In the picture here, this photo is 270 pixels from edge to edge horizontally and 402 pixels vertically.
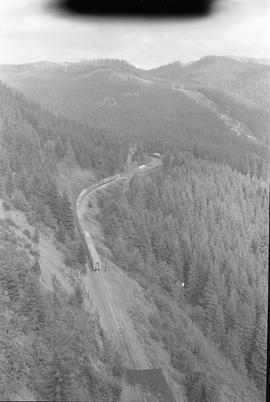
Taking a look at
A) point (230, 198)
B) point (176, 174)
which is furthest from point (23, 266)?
point (230, 198)

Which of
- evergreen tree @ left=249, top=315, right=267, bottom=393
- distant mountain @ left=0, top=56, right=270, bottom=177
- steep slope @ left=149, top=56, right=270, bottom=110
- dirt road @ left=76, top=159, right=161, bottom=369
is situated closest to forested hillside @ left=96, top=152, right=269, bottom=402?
evergreen tree @ left=249, top=315, right=267, bottom=393

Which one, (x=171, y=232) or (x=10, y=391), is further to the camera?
(x=171, y=232)

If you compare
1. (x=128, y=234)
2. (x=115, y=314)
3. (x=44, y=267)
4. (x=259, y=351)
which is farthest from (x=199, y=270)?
(x=44, y=267)

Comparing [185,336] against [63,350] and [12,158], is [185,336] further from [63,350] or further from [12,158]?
[12,158]

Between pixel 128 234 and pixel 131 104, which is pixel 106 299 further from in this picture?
pixel 131 104

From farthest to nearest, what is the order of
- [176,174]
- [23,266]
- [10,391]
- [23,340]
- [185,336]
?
[176,174]
[185,336]
[23,266]
[23,340]
[10,391]

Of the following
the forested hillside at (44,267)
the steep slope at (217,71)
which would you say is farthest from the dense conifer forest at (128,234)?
the steep slope at (217,71)
